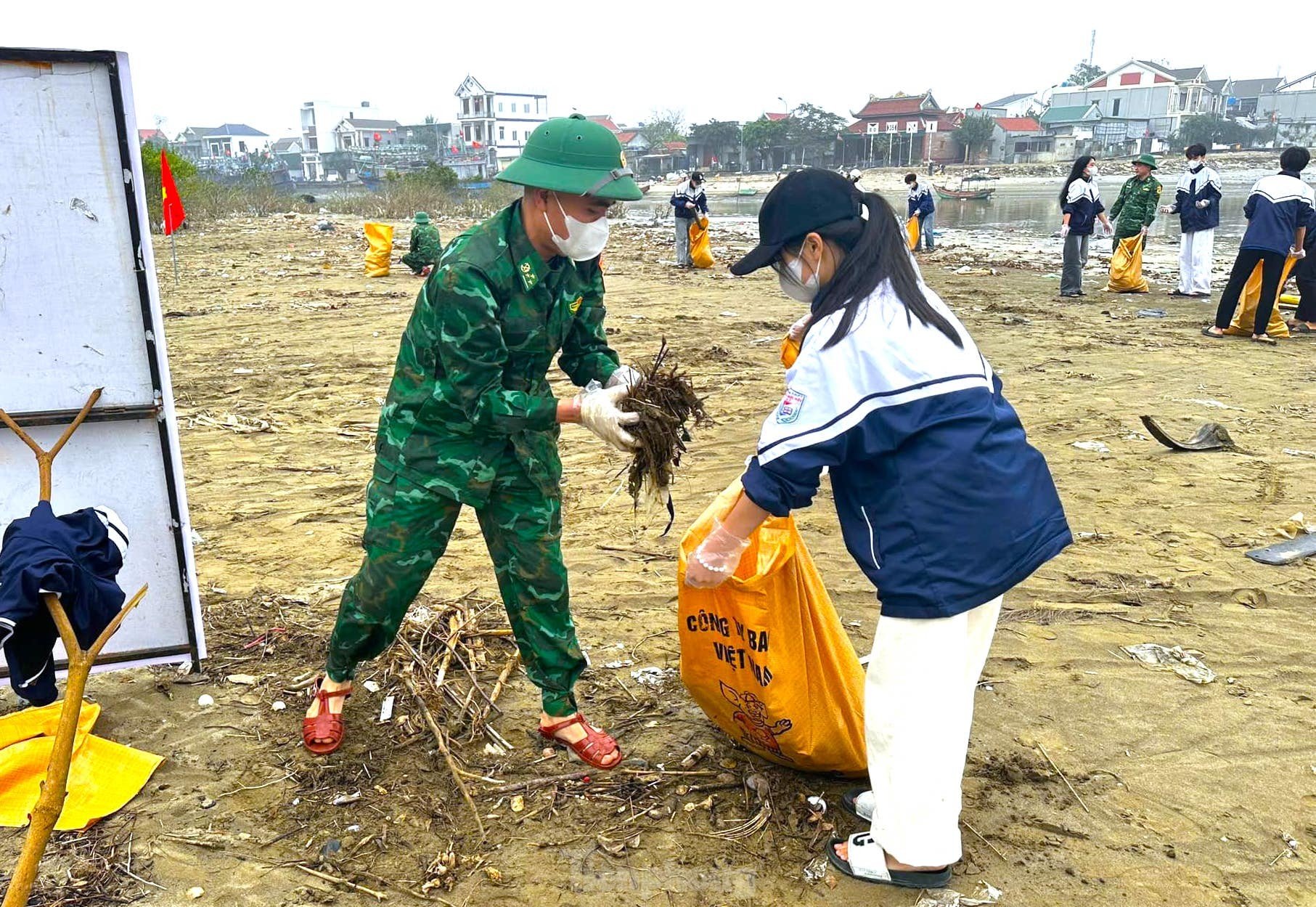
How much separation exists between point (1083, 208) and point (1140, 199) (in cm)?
70

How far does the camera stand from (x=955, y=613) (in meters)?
2.09

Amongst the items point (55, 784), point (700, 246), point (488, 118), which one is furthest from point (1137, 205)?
point (488, 118)

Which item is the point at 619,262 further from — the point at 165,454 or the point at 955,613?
the point at 955,613

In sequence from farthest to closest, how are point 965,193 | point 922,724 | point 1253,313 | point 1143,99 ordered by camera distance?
point 1143,99, point 965,193, point 1253,313, point 922,724

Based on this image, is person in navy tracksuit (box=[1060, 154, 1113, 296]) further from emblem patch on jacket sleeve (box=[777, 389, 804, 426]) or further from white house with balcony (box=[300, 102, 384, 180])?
white house with balcony (box=[300, 102, 384, 180])

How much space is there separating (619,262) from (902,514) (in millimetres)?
15105

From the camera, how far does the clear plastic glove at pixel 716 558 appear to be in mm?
2365

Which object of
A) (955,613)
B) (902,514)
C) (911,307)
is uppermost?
(911,307)

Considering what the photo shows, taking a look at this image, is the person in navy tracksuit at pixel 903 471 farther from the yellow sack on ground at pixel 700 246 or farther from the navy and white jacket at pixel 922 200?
the navy and white jacket at pixel 922 200

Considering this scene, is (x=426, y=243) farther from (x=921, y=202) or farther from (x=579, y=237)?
(x=579, y=237)

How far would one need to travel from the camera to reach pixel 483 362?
251cm

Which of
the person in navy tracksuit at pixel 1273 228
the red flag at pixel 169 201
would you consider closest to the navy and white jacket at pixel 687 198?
the red flag at pixel 169 201

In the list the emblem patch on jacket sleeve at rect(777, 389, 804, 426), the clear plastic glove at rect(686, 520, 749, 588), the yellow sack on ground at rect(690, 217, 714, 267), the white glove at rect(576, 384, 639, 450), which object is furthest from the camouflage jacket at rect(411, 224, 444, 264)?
the emblem patch on jacket sleeve at rect(777, 389, 804, 426)

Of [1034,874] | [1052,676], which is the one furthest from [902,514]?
[1052,676]
